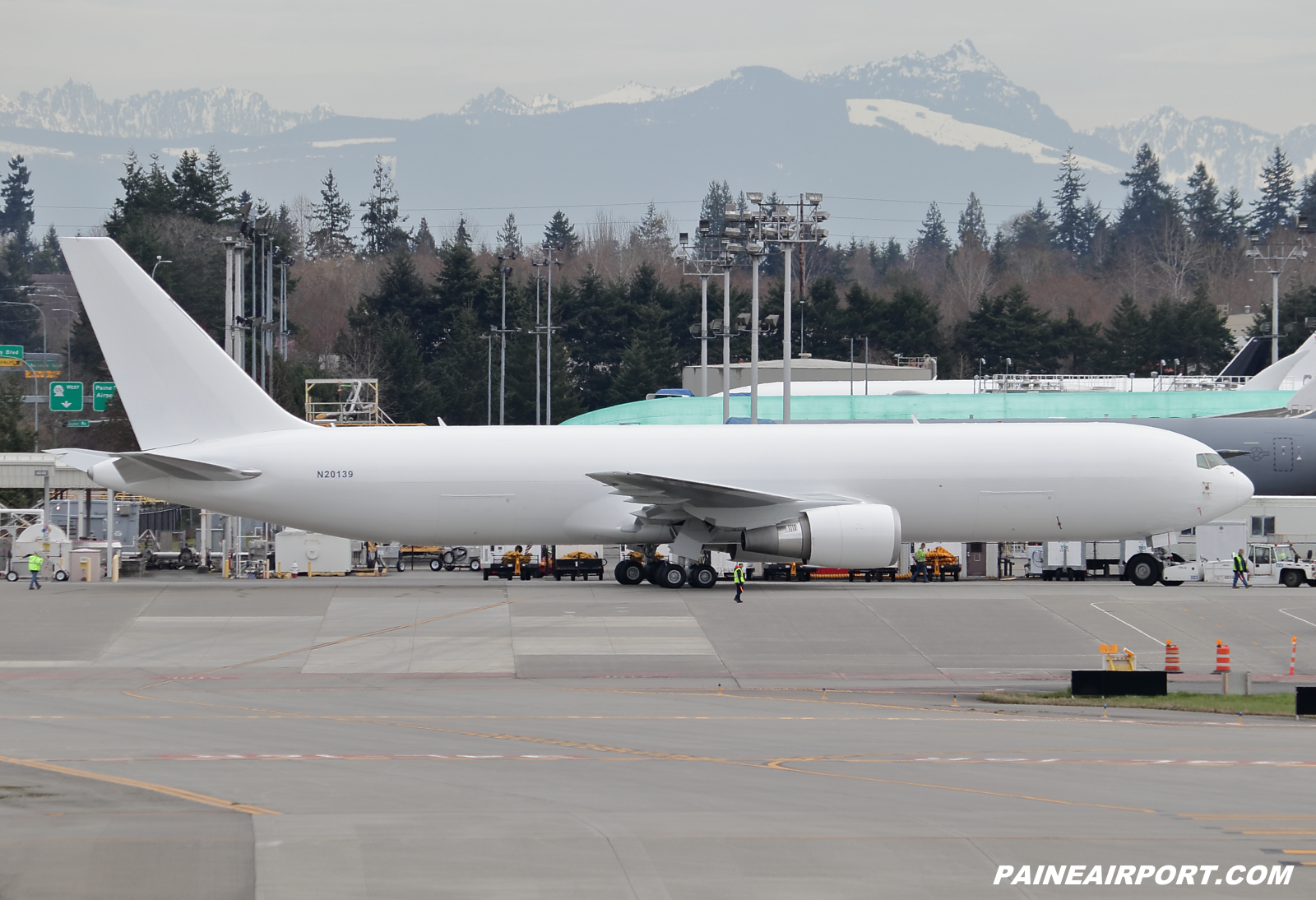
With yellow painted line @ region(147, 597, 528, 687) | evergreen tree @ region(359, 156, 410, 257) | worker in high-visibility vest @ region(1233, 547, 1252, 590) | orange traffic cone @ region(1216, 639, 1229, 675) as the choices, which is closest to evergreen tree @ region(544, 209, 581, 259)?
evergreen tree @ region(359, 156, 410, 257)

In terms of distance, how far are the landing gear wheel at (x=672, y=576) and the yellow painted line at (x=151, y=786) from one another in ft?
71.1

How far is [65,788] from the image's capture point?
15.7 m

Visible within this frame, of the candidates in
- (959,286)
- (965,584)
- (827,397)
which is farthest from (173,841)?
(959,286)

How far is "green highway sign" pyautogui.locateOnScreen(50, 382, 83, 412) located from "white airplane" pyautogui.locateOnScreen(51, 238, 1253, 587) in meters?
32.1

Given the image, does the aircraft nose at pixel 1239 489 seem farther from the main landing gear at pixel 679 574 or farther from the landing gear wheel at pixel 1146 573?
the main landing gear at pixel 679 574

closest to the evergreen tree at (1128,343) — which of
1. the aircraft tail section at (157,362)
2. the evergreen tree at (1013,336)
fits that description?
the evergreen tree at (1013,336)

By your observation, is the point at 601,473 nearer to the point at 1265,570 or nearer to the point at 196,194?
the point at 1265,570

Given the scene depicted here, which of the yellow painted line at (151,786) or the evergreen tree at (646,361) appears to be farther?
the evergreen tree at (646,361)

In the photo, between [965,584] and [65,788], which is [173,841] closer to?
[65,788]

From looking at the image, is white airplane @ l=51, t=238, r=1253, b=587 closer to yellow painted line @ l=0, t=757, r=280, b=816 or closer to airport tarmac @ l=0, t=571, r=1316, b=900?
airport tarmac @ l=0, t=571, r=1316, b=900

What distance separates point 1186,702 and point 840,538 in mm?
12842

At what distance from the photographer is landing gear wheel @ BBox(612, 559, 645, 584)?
129 feet

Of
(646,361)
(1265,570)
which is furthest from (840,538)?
(646,361)

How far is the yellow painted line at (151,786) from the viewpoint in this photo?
14.7 metres
